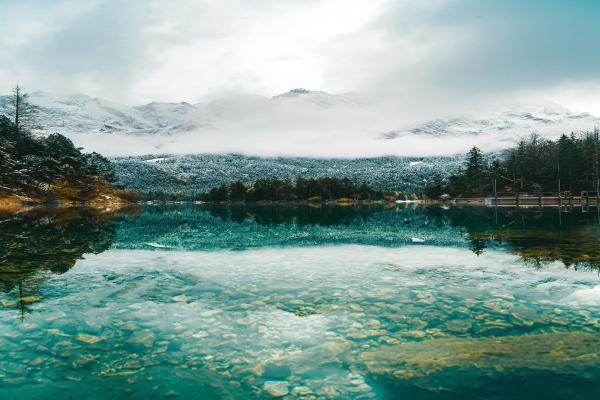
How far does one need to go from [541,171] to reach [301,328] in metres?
171

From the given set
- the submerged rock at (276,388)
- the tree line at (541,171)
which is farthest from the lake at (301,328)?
the tree line at (541,171)

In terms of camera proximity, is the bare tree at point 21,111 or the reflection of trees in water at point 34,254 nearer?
the reflection of trees in water at point 34,254

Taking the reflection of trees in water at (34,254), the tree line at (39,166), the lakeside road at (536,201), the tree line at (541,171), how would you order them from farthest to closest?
the tree line at (541,171) → the lakeside road at (536,201) → the tree line at (39,166) → the reflection of trees in water at (34,254)

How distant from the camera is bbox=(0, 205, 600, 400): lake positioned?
10281 mm

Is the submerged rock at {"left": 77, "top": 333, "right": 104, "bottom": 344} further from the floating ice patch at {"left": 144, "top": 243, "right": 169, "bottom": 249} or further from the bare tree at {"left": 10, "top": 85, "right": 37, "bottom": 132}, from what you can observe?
the bare tree at {"left": 10, "top": 85, "right": 37, "bottom": 132}

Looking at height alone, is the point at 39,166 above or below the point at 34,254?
above

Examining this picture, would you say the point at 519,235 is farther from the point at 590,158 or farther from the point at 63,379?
the point at 590,158

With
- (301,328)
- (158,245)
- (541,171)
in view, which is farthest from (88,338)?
(541,171)

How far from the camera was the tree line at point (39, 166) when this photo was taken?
5349 inches

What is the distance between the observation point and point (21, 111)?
6442 inches

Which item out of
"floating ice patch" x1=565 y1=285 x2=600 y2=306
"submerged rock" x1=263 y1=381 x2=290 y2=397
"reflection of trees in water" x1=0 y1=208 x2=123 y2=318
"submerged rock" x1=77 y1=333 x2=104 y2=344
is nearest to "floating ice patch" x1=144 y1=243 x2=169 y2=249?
"reflection of trees in water" x1=0 y1=208 x2=123 y2=318

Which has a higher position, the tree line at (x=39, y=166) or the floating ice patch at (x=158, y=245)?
the tree line at (x=39, y=166)

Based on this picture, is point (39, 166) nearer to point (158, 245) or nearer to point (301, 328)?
point (158, 245)

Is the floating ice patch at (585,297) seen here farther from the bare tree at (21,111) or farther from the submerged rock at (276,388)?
the bare tree at (21,111)
